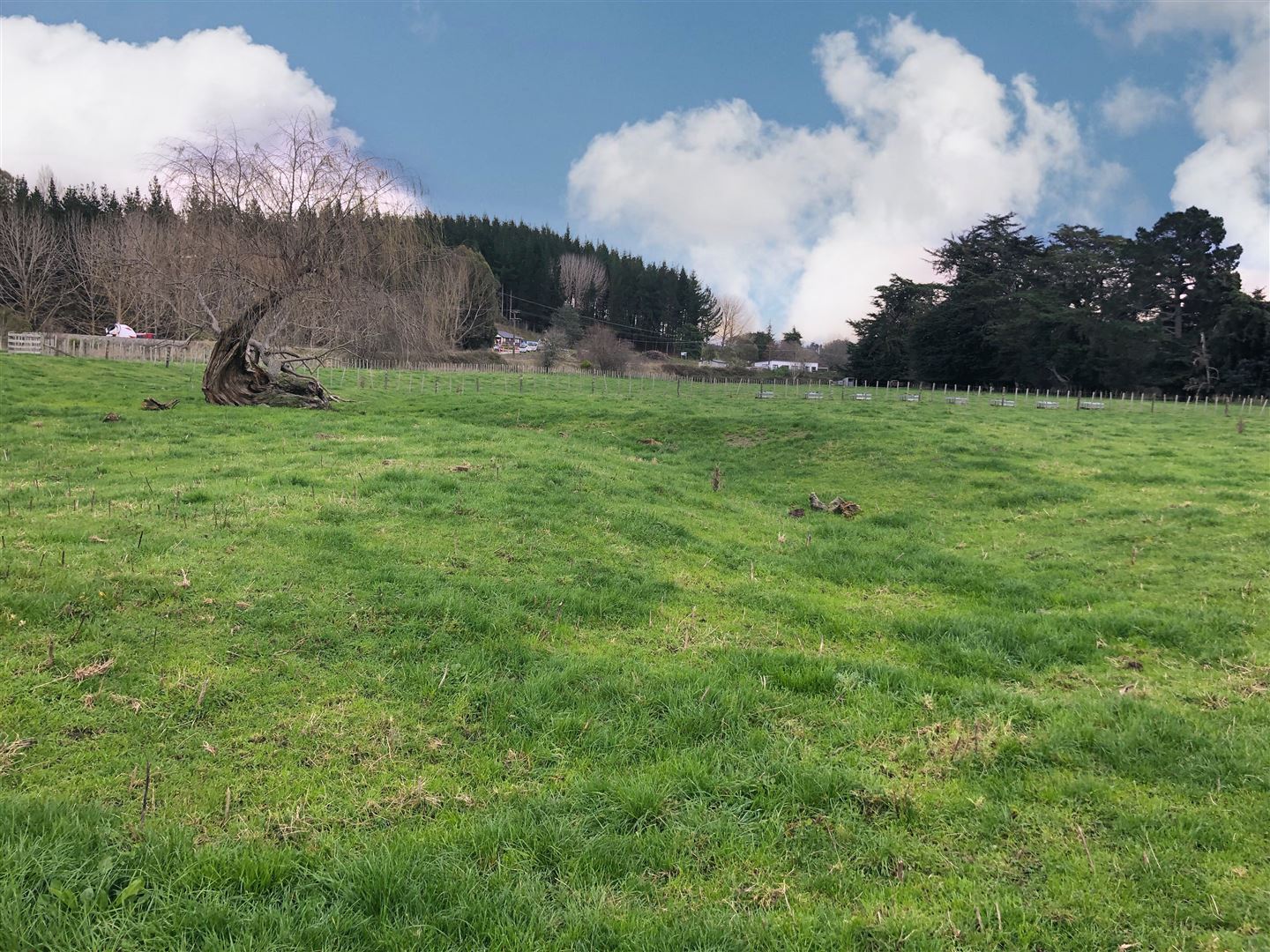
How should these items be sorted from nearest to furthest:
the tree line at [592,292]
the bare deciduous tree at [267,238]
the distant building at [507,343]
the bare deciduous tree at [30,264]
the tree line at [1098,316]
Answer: the bare deciduous tree at [267,238] < the bare deciduous tree at [30,264] < the tree line at [1098,316] < the distant building at [507,343] < the tree line at [592,292]

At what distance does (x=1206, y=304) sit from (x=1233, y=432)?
51.3 metres

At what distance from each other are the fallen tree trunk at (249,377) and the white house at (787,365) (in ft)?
261

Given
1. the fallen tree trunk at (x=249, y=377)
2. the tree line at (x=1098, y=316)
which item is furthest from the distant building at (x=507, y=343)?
the fallen tree trunk at (x=249, y=377)

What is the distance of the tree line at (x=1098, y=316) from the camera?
5972cm

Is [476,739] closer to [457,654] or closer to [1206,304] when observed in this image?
[457,654]

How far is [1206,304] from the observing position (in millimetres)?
62750

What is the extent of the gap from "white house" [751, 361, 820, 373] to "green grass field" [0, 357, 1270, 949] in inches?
3490

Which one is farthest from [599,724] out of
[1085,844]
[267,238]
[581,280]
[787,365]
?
[581,280]

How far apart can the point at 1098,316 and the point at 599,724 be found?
75.9 meters

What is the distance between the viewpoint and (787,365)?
346ft

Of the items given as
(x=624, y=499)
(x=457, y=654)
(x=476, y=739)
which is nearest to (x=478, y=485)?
(x=624, y=499)

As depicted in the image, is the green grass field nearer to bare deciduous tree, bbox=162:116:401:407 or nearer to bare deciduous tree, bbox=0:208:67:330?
bare deciduous tree, bbox=162:116:401:407

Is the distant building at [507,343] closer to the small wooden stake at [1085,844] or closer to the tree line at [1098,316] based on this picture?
the tree line at [1098,316]

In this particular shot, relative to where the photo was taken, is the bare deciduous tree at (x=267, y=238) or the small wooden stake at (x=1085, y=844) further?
the bare deciduous tree at (x=267, y=238)
